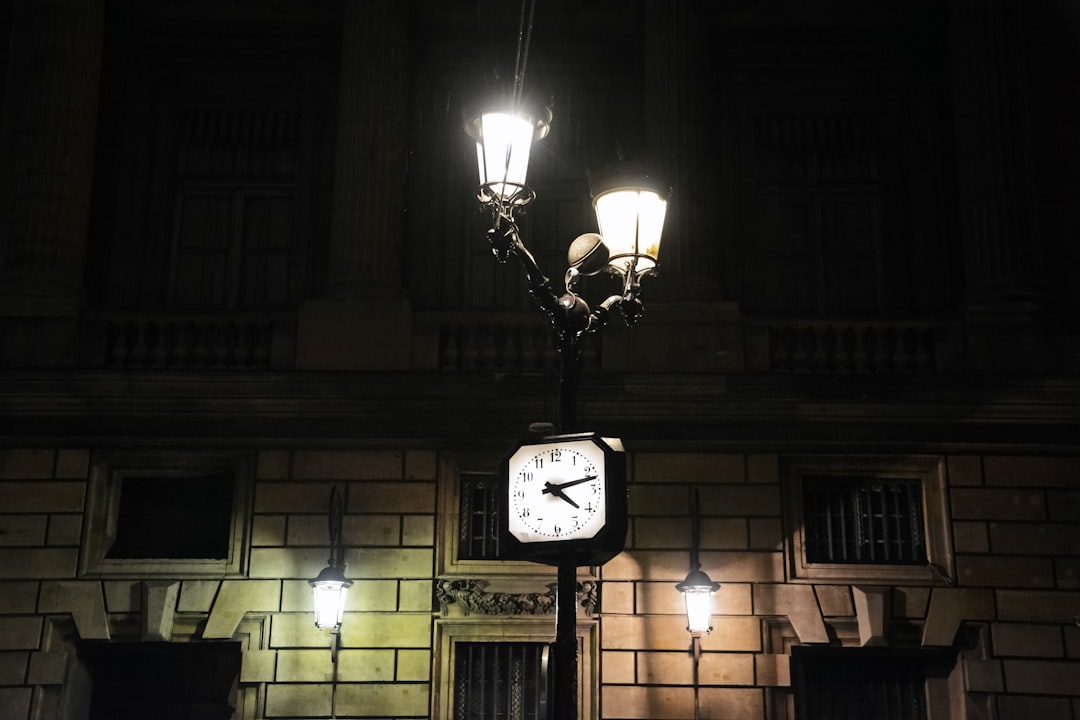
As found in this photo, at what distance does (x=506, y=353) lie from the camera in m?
15.1

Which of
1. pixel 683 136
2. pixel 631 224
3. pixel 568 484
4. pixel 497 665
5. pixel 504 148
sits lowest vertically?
pixel 497 665

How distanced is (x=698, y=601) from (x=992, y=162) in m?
7.25

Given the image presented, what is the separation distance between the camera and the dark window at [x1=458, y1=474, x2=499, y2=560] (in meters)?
14.5

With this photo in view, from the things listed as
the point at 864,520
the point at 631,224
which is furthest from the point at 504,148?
the point at 864,520

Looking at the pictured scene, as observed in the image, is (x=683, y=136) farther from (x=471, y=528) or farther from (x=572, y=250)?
(x=572, y=250)

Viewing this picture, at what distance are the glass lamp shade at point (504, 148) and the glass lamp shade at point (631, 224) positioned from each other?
2.30 feet

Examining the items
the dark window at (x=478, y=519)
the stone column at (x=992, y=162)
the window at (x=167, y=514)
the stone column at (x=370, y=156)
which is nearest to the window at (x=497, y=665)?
the dark window at (x=478, y=519)

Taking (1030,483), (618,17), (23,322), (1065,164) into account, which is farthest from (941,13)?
(23,322)

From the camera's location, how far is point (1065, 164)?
1652 cm

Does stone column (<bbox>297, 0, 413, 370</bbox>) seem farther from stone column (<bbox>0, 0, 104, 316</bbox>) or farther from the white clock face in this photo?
the white clock face

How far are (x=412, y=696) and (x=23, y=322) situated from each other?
277 inches

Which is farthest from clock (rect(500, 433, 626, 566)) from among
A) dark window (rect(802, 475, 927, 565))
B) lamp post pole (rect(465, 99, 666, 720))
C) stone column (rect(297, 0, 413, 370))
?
dark window (rect(802, 475, 927, 565))

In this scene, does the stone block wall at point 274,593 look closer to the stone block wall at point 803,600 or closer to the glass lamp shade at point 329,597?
the glass lamp shade at point 329,597

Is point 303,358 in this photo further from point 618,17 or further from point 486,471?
point 618,17
